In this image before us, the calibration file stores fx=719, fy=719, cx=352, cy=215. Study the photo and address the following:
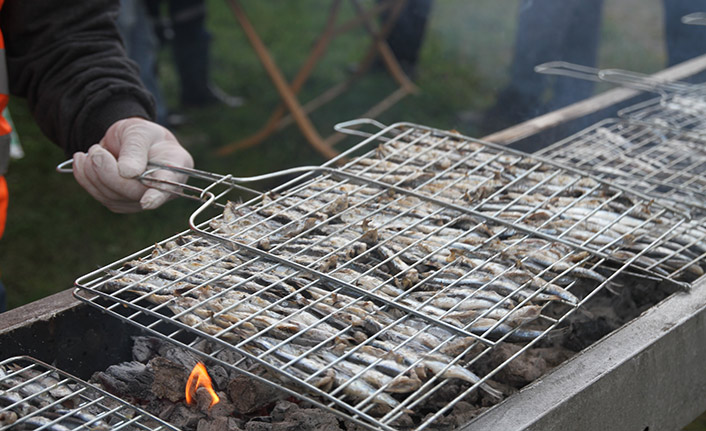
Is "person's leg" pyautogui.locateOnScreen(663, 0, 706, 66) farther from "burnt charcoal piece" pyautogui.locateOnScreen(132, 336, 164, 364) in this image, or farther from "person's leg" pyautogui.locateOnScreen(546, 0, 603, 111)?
"burnt charcoal piece" pyautogui.locateOnScreen(132, 336, 164, 364)

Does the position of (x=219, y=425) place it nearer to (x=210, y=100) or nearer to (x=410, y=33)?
(x=210, y=100)

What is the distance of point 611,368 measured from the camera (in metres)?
2.15

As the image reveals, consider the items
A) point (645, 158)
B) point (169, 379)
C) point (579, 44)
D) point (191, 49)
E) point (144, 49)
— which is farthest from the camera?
point (191, 49)

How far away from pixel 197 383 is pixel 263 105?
246 inches

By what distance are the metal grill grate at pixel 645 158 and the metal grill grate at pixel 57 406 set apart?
7.22ft

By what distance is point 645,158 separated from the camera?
3.56 metres

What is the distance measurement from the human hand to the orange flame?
64 cm

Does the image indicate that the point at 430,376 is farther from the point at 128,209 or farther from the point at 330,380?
the point at 128,209

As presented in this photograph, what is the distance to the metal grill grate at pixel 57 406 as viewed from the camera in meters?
1.92

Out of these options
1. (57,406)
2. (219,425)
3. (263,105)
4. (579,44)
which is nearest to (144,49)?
(263,105)

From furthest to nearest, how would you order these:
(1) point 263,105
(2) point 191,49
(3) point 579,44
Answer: (1) point 263,105 < (2) point 191,49 < (3) point 579,44

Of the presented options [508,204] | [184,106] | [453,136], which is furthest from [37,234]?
[508,204]

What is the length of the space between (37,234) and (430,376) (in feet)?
15.3

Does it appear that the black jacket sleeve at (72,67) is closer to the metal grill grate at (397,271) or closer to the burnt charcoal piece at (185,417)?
the metal grill grate at (397,271)
